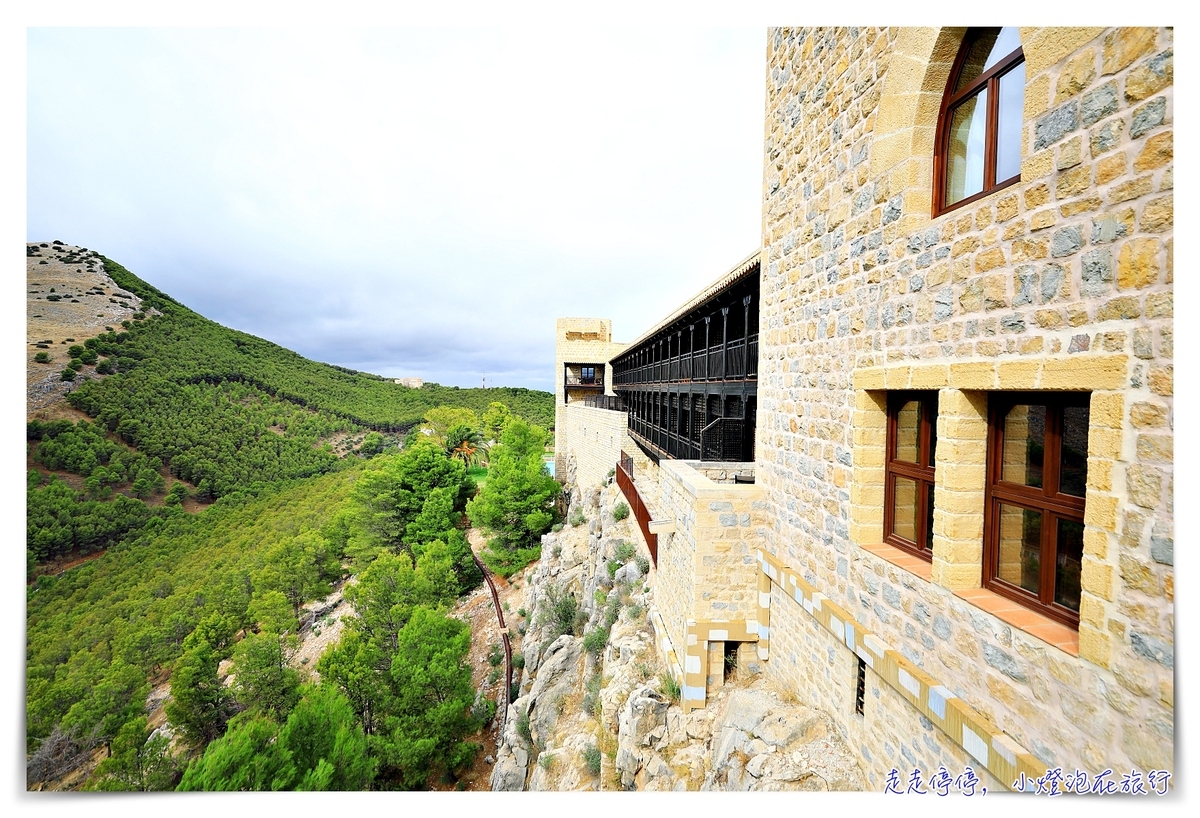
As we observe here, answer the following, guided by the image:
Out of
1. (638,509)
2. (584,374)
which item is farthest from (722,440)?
(584,374)

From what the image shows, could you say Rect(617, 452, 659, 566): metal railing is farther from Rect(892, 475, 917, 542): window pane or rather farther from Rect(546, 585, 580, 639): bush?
Rect(892, 475, 917, 542): window pane

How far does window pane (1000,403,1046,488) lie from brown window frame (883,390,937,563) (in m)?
0.45

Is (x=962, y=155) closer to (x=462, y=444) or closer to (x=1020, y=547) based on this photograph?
(x=1020, y=547)

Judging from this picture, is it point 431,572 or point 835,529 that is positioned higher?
point 835,529

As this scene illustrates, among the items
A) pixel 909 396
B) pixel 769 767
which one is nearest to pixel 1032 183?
pixel 909 396

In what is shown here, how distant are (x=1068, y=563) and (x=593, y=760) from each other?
6.57 meters

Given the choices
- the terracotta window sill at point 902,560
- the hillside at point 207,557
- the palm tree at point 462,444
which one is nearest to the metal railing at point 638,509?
the terracotta window sill at point 902,560

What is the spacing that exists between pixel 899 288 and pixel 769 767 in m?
4.17

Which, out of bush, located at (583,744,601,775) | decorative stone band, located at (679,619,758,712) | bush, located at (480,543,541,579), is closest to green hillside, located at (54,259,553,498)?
bush, located at (480,543,541,579)

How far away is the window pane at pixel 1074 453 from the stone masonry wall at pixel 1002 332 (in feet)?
0.85

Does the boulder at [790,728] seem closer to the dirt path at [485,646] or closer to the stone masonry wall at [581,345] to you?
the dirt path at [485,646]

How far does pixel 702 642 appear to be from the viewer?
17.1 feet

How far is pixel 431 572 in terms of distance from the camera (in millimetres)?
16156

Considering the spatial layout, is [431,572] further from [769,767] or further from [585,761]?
[769,767]
